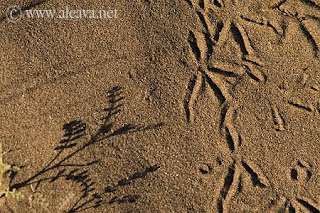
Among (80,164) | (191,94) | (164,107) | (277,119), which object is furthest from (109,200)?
(277,119)

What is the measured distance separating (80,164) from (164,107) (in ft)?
2.48

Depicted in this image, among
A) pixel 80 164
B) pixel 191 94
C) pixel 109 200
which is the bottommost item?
pixel 109 200

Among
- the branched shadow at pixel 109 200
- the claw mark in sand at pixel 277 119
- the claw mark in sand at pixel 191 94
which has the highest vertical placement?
the claw mark in sand at pixel 191 94

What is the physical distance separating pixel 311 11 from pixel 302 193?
1430 millimetres

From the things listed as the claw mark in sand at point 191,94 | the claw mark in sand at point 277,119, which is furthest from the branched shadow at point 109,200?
the claw mark in sand at point 277,119

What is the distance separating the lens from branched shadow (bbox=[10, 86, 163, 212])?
254cm

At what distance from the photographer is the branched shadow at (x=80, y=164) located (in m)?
2.54

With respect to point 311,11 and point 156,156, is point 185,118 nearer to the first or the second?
point 156,156

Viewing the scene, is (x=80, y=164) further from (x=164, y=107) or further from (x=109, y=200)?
(x=164, y=107)

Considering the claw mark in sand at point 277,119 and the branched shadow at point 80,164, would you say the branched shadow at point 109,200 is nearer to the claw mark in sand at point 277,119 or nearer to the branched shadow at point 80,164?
the branched shadow at point 80,164

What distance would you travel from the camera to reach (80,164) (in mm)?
2561

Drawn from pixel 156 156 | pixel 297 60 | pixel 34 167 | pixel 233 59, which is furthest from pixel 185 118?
pixel 34 167

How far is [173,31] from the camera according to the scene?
275cm

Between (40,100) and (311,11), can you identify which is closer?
(40,100)
